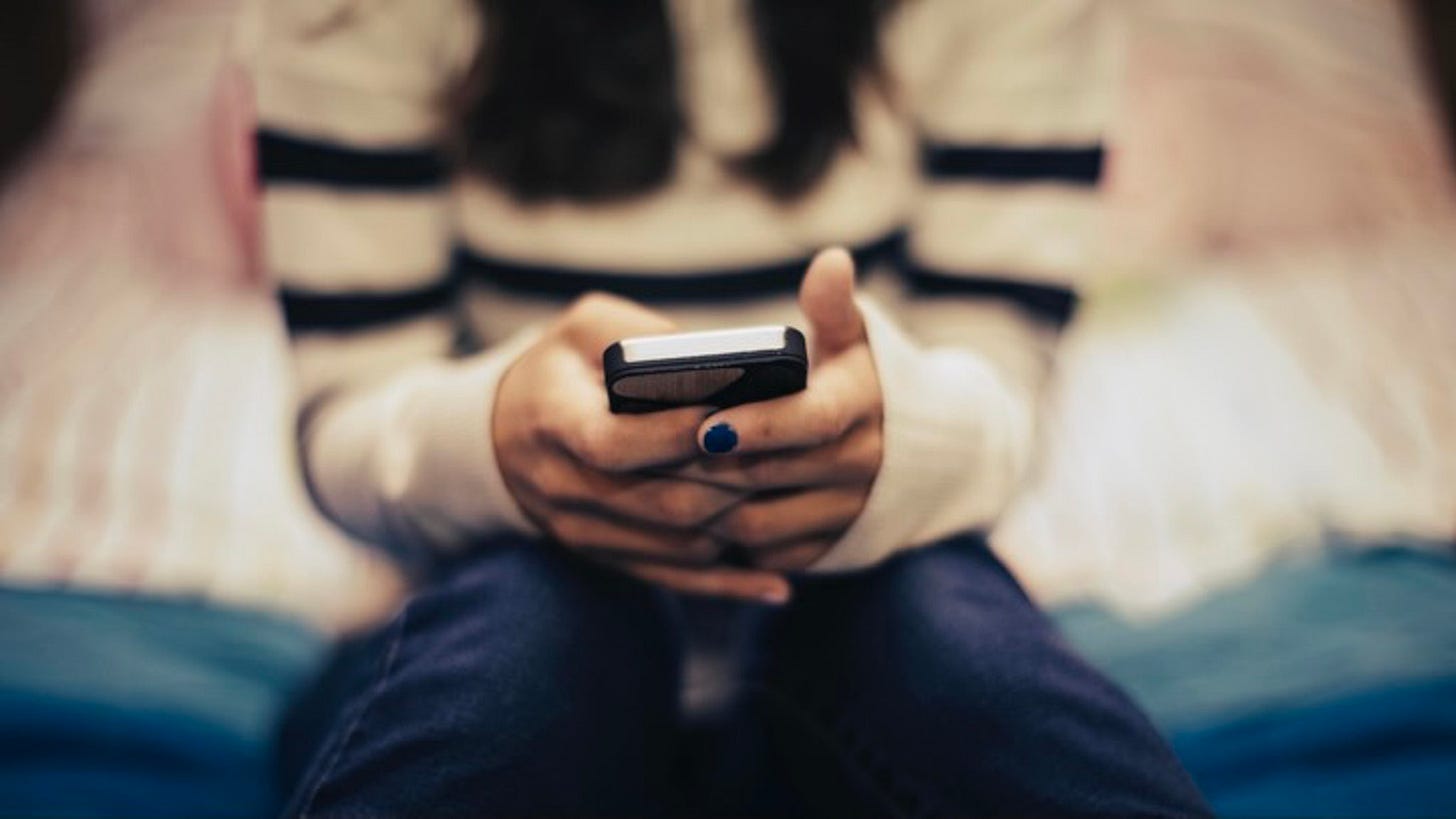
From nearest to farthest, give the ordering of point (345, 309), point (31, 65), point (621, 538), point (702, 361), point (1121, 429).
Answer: point (702, 361) < point (621, 538) < point (345, 309) < point (1121, 429) < point (31, 65)

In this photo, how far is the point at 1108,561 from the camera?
0.78 meters

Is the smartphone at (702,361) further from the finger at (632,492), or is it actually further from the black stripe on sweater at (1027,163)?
the black stripe on sweater at (1027,163)

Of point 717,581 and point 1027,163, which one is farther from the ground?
point 1027,163

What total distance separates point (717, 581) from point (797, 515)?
2.4 inches

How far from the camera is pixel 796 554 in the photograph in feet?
1.53

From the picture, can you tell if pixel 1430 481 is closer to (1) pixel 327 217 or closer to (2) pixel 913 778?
(2) pixel 913 778

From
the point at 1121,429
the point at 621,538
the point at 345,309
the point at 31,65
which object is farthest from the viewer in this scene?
the point at 31,65

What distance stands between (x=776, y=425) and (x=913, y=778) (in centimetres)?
18

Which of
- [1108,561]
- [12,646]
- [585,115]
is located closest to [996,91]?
[585,115]

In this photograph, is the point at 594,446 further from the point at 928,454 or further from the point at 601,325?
the point at 928,454

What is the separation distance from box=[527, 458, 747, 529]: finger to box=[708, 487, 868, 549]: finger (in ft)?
0.06

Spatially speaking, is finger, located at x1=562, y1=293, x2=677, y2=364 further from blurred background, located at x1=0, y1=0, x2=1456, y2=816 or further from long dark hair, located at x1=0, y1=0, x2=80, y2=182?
long dark hair, located at x1=0, y1=0, x2=80, y2=182

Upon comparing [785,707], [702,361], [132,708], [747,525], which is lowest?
[132,708]

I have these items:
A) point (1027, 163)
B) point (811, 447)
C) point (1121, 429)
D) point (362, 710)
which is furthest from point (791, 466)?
point (1121, 429)
